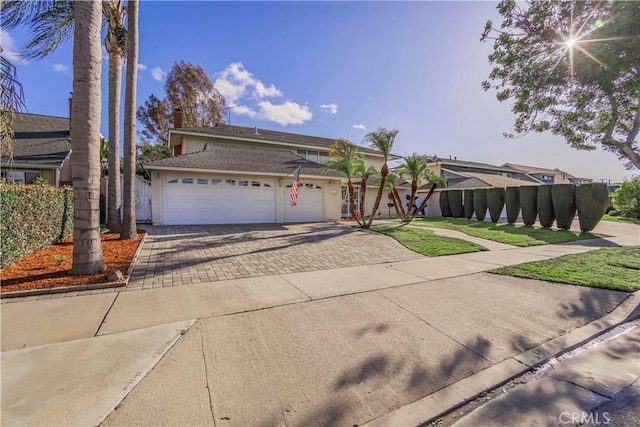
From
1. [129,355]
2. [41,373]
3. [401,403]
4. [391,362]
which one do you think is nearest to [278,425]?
[401,403]

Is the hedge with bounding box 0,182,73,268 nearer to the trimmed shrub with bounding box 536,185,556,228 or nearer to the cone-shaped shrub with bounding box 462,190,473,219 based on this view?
the trimmed shrub with bounding box 536,185,556,228

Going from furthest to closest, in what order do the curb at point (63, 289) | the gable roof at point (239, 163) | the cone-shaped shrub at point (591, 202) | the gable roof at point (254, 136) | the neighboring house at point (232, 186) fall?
the gable roof at point (254, 136) → the neighboring house at point (232, 186) → the gable roof at point (239, 163) → the cone-shaped shrub at point (591, 202) → the curb at point (63, 289)

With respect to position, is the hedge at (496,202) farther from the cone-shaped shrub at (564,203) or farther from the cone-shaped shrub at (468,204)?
the cone-shaped shrub at (564,203)

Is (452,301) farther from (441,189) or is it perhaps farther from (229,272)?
(441,189)

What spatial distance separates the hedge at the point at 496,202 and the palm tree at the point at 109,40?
21147mm

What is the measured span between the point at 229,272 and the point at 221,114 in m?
28.3

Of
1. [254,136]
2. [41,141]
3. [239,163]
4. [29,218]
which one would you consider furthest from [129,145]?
[254,136]

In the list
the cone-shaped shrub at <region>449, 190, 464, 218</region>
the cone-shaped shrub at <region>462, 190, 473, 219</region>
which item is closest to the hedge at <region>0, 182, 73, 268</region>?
the cone-shaped shrub at <region>462, 190, 473, 219</region>

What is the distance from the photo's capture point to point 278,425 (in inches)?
88.0

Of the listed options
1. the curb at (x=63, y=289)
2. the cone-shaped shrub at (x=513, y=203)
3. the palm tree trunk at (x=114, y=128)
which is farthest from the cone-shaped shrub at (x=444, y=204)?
the curb at (x=63, y=289)

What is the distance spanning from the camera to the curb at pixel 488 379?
2.39 m

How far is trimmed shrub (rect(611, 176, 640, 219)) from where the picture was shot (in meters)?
22.7

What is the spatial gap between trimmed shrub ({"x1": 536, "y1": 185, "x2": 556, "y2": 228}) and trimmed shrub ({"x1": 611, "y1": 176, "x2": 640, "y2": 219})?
13.8 meters

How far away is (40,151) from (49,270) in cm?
1490
